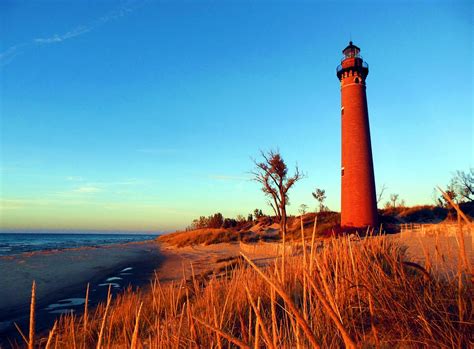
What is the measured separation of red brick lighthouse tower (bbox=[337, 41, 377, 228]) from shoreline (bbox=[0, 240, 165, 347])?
11666 millimetres

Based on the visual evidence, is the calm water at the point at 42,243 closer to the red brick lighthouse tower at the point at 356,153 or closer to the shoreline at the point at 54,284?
the shoreline at the point at 54,284

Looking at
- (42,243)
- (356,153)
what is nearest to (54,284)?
(356,153)

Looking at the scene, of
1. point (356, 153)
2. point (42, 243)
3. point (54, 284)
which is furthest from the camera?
point (42, 243)

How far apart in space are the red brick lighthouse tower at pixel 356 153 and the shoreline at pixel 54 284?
11666 millimetres

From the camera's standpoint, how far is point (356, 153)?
18.6m

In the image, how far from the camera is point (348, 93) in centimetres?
1969

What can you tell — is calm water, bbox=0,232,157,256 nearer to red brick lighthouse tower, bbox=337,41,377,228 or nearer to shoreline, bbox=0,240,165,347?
shoreline, bbox=0,240,165,347

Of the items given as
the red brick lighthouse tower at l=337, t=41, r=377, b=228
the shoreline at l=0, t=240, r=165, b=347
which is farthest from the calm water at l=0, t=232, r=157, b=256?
the red brick lighthouse tower at l=337, t=41, r=377, b=228

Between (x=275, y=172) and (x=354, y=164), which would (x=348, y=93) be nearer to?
(x=354, y=164)

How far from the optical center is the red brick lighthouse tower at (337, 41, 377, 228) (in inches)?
713

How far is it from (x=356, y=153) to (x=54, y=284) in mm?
16339

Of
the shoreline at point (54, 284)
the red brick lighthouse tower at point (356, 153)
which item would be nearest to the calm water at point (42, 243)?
the shoreline at point (54, 284)

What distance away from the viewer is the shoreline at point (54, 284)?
6660 mm

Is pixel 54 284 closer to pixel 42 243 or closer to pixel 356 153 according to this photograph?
pixel 356 153
